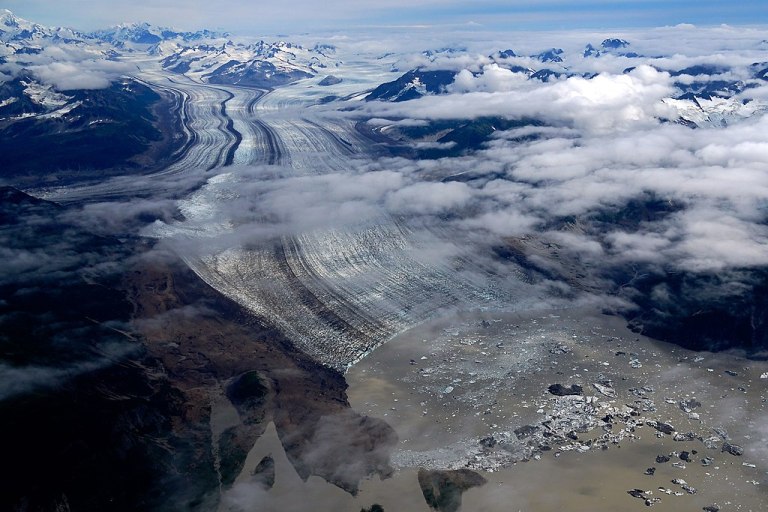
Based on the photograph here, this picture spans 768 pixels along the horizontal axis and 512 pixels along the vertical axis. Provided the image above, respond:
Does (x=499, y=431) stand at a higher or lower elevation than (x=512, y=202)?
lower

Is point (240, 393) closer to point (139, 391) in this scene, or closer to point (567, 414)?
point (139, 391)

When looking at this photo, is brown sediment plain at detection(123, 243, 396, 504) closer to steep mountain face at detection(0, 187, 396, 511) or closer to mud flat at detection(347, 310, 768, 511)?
steep mountain face at detection(0, 187, 396, 511)


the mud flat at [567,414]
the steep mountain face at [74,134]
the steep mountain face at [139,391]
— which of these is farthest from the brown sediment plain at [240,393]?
the steep mountain face at [74,134]

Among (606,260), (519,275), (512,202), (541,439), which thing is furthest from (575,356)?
(512,202)

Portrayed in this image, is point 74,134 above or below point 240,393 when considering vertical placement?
above

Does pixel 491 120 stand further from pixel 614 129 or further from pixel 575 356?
pixel 575 356

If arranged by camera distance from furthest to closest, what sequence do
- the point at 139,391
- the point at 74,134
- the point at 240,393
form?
the point at 74,134
the point at 240,393
the point at 139,391

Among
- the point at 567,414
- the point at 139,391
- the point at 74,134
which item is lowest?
the point at 567,414

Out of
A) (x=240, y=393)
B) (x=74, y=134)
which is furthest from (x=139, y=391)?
(x=74, y=134)

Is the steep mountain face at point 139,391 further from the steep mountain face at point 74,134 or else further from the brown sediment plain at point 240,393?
the steep mountain face at point 74,134

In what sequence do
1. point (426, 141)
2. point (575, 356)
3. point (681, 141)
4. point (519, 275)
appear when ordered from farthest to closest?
point (426, 141)
point (681, 141)
point (519, 275)
point (575, 356)
